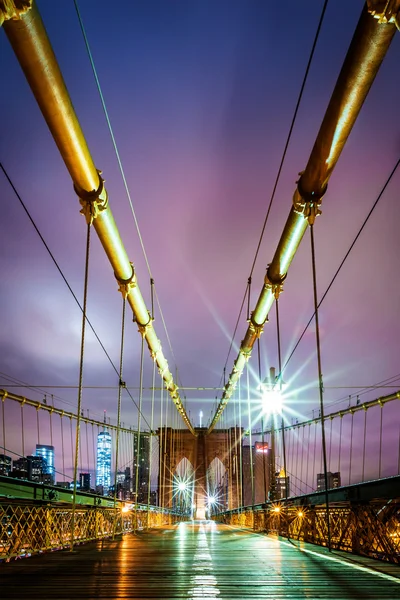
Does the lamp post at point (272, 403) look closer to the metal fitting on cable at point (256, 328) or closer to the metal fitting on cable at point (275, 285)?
the metal fitting on cable at point (256, 328)

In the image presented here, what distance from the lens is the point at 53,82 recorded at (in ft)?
17.6

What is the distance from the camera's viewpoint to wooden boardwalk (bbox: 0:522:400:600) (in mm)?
3090

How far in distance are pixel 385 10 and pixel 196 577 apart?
4986mm

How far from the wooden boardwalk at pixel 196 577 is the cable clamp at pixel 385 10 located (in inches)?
179

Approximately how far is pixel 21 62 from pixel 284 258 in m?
6.04

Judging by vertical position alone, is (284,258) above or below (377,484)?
above

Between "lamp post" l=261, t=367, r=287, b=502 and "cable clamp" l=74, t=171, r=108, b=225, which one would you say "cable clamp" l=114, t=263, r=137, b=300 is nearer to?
"cable clamp" l=74, t=171, r=108, b=225

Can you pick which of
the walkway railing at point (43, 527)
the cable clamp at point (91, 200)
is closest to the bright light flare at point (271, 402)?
the walkway railing at point (43, 527)

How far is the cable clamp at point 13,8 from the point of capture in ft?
14.5

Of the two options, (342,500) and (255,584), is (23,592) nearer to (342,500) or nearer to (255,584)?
(255,584)

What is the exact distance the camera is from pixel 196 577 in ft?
12.4

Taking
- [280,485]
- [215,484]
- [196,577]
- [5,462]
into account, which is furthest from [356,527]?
[215,484]

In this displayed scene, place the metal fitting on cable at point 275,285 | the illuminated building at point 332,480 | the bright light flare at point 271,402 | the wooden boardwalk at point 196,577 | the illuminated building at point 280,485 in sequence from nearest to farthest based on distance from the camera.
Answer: the wooden boardwalk at point 196,577 → the illuminated building at point 280,485 → the metal fitting on cable at point 275,285 → the bright light flare at point 271,402 → the illuminated building at point 332,480

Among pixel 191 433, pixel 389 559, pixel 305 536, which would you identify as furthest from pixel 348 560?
pixel 191 433
